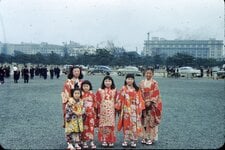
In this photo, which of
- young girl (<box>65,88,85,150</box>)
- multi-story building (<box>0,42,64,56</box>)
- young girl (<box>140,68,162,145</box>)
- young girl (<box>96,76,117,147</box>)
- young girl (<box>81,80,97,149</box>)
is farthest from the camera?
multi-story building (<box>0,42,64,56</box>)

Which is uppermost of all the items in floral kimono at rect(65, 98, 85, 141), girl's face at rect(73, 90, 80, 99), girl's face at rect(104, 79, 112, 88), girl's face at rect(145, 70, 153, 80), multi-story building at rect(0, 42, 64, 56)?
multi-story building at rect(0, 42, 64, 56)

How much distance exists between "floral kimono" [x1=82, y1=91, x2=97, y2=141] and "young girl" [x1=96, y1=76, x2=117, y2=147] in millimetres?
132

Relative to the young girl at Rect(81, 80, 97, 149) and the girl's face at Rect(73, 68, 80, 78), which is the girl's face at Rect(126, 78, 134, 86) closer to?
the young girl at Rect(81, 80, 97, 149)

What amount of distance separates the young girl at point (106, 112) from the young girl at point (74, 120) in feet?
1.34

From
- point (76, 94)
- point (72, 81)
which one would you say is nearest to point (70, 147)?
point (76, 94)

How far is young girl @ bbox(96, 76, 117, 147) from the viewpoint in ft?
21.9

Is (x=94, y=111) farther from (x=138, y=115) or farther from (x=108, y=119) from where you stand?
(x=138, y=115)

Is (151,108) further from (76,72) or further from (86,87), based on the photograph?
(76,72)

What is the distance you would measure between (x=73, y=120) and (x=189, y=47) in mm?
120760

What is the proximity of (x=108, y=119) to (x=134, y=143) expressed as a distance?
59 centimetres

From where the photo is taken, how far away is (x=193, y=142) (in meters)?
6.90

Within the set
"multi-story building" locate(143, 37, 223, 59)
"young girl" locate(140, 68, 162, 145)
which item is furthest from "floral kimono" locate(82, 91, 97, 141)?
"multi-story building" locate(143, 37, 223, 59)

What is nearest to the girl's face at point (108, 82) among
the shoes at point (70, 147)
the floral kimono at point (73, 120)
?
the floral kimono at point (73, 120)

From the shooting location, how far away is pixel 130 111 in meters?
6.74
